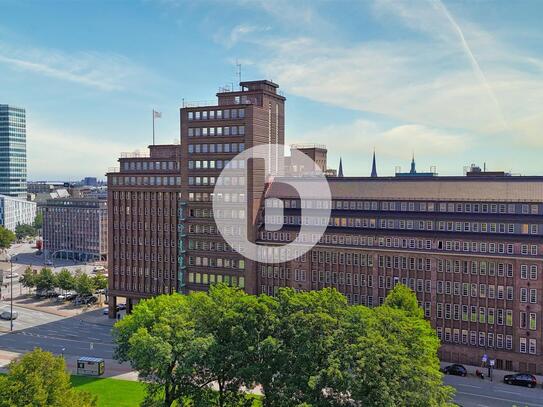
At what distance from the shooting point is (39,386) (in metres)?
48.5

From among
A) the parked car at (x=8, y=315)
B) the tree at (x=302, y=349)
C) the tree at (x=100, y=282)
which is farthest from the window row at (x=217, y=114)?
the parked car at (x=8, y=315)

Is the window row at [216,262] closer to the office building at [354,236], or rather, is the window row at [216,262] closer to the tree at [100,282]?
the office building at [354,236]

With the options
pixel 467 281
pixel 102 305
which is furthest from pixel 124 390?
pixel 102 305

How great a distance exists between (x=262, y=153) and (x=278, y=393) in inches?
2602

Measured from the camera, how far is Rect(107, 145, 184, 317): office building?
402 ft

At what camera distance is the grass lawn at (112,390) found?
7431 cm

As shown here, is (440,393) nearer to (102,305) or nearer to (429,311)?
(429,311)

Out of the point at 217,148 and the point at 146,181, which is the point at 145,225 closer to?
the point at 146,181

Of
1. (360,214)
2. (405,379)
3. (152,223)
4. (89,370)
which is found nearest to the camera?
(405,379)

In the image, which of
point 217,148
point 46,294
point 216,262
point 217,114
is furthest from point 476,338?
point 46,294

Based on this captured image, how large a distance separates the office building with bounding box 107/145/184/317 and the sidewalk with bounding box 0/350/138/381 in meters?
27.3

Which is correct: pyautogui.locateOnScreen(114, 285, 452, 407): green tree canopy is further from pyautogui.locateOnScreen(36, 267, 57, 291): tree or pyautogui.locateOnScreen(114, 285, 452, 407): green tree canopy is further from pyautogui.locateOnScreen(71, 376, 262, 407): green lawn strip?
pyautogui.locateOnScreen(36, 267, 57, 291): tree

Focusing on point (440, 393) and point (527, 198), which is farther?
point (527, 198)

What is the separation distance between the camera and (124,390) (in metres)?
79.9
